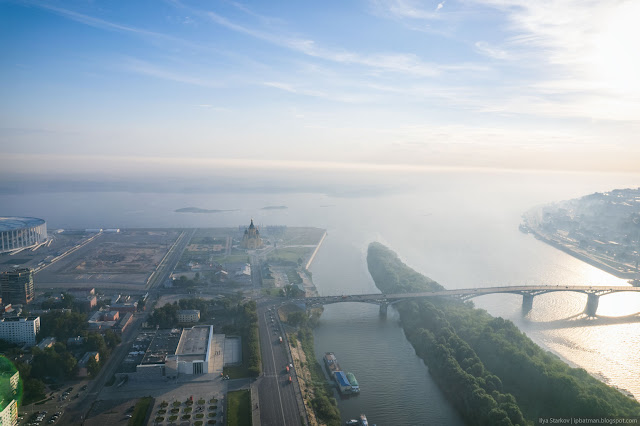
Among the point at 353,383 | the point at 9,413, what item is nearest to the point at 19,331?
the point at 9,413

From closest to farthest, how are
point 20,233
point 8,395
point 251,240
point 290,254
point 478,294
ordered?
point 8,395
point 478,294
point 20,233
point 290,254
point 251,240

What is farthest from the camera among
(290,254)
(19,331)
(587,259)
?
(587,259)

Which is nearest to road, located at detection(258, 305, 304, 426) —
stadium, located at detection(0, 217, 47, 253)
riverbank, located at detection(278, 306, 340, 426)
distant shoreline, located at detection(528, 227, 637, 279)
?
riverbank, located at detection(278, 306, 340, 426)

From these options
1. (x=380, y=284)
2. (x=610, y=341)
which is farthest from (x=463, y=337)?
(x=380, y=284)

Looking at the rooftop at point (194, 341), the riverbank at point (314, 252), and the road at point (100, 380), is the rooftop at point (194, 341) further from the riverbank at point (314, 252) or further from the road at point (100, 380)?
the riverbank at point (314, 252)

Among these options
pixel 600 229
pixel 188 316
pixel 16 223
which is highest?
pixel 16 223

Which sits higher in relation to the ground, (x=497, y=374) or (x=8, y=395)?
(x=8, y=395)

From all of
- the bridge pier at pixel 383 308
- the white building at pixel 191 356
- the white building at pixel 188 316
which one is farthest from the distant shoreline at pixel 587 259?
the white building at pixel 191 356

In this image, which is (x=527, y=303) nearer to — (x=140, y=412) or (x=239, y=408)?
(x=239, y=408)
